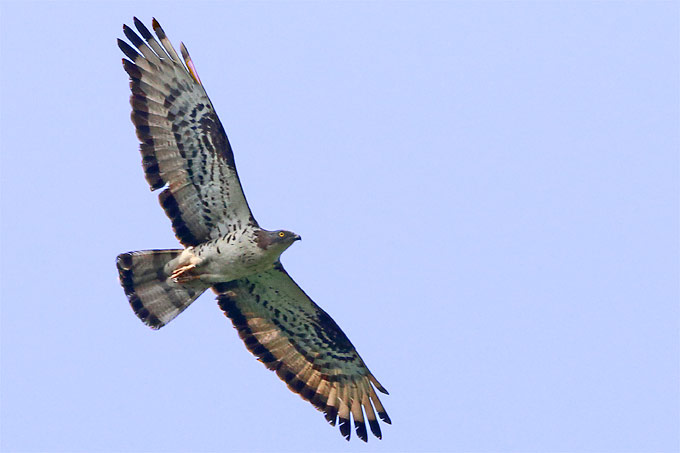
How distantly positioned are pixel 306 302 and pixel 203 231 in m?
1.91

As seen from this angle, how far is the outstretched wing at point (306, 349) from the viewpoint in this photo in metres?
16.9

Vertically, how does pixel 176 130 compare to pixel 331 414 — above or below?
Result: above

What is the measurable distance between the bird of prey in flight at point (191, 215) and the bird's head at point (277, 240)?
0.01m

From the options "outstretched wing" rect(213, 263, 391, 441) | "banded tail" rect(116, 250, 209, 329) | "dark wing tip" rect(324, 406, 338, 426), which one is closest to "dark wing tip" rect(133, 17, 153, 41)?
"banded tail" rect(116, 250, 209, 329)

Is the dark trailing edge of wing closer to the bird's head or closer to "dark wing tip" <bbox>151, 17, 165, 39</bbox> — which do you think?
the bird's head

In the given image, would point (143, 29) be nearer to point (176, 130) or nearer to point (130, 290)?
point (176, 130)

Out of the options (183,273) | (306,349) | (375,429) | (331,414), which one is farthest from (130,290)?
(375,429)

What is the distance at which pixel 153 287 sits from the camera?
16.3 meters

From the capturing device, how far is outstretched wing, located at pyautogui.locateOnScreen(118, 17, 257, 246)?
623 inches

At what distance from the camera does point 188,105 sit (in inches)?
624

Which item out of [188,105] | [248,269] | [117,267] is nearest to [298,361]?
[248,269]

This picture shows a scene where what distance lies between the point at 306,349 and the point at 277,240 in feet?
7.48

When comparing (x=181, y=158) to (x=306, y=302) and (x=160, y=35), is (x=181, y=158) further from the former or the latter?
(x=306, y=302)

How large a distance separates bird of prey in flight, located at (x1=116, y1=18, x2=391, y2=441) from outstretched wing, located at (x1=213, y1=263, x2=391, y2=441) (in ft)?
0.10
